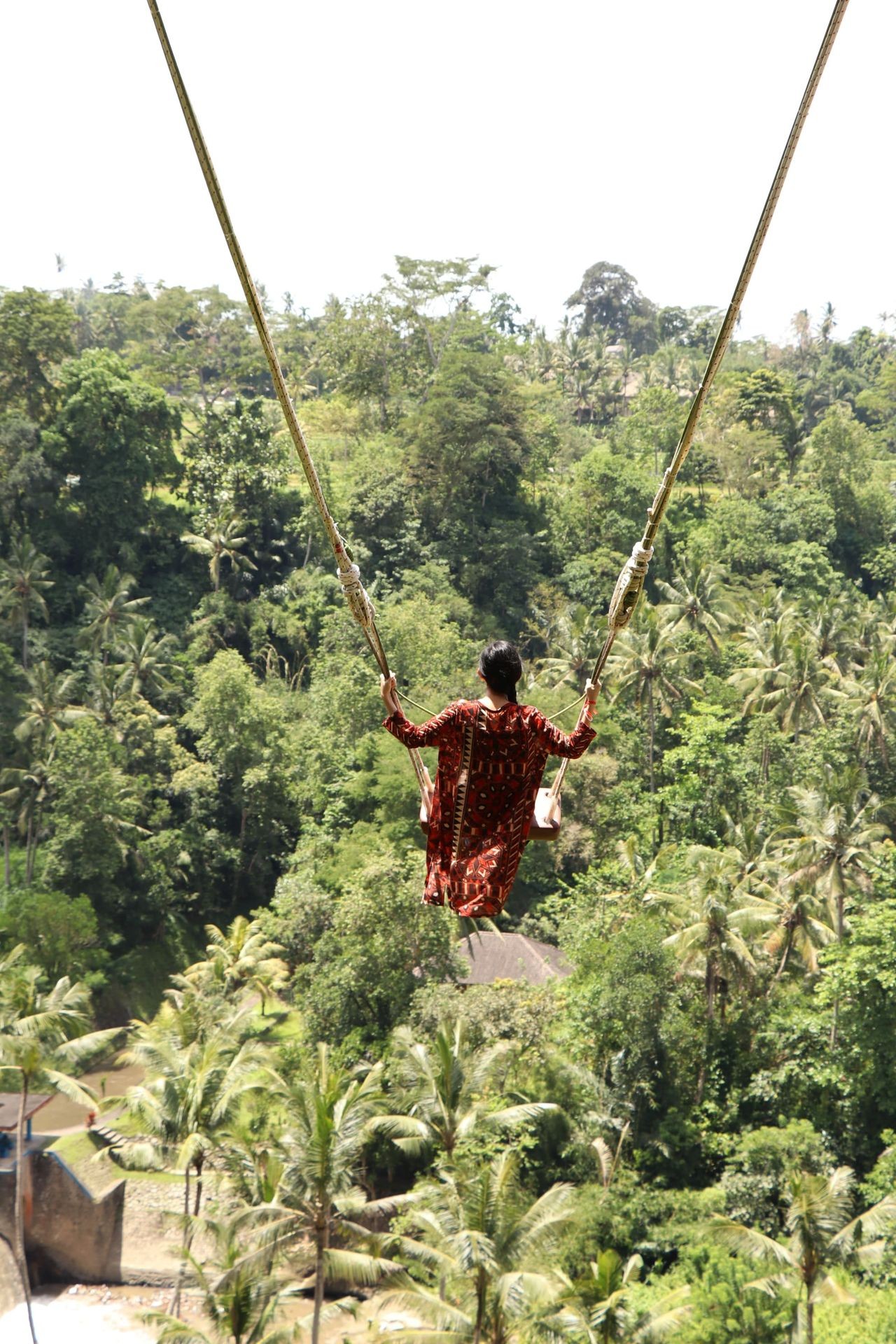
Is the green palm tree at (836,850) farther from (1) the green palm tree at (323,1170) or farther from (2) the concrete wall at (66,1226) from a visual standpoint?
(2) the concrete wall at (66,1226)

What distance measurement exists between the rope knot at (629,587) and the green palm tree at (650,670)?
79.0 feet

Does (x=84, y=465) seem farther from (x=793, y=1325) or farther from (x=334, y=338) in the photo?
(x=793, y=1325)

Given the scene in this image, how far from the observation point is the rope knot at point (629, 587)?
3.90 metres

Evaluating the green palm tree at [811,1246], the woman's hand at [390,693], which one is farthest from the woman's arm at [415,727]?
the green palm tree at [811,1246]

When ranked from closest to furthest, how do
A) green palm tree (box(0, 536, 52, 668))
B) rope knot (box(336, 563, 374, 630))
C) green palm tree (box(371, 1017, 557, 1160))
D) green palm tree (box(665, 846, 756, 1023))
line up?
rope knot (box(336, 563, 374, 630)) < green palm tree (box(371, 1017, 557, 1160)) < green palm tree (box(665, 846, 756, 1023)) < green palm tree (box(0, 536, 52, 668))

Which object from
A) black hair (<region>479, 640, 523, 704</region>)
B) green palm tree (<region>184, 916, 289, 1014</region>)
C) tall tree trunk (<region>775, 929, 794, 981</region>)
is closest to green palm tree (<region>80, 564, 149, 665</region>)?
green palm tree (<region>184, 916, 289, 1014</region>)

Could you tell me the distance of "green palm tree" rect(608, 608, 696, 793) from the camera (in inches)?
1111

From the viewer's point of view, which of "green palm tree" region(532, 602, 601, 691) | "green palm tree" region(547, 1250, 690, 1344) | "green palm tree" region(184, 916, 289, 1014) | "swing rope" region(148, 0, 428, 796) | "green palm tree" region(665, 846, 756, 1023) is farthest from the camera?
"green palm tree" region(532, 602, 601, 691)

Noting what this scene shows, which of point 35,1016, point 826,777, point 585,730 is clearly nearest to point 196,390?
point 826,777

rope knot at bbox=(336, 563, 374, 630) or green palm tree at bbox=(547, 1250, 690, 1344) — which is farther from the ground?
rope knot at bbox=(336, 563, 374, 630)

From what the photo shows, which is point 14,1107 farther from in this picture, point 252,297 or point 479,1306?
point 252,297

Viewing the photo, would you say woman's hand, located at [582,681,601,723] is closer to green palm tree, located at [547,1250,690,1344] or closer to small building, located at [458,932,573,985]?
green palm tree, located at [547,1250,690,1344]

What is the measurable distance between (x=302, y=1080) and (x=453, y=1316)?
5.60 meters

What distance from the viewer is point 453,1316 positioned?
12914 mm
